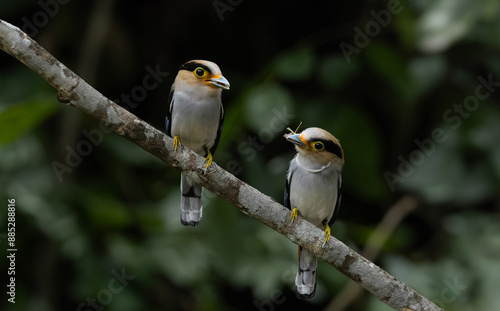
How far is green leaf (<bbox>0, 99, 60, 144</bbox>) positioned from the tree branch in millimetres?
1223

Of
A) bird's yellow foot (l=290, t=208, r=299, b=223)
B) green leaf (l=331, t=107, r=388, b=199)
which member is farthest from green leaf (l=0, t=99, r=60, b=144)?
green leaf (l=331, t=107, r=388, b=199)

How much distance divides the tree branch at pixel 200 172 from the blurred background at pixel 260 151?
3.21ft

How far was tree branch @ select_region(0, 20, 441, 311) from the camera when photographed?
2.25 meters

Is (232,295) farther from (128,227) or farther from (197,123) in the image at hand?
(197,123)

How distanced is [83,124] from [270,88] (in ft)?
6.07

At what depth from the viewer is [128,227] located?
4684 mm

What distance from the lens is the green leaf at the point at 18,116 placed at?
3428mm

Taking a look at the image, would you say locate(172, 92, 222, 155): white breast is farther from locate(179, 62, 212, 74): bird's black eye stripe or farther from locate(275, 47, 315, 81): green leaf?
locate(275, 47, 315, 81): green leaf

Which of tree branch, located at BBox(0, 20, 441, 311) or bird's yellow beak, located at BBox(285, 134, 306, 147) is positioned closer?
tree branch, located at BBox(0, 20, 441, 311)

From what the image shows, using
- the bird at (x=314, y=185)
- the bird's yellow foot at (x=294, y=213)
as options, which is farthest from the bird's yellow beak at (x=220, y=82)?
the bird's yellow foot at (x=294, y=213)

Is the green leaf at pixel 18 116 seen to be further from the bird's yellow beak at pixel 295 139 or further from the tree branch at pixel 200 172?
the bird's yellow beak at pixel 295 139

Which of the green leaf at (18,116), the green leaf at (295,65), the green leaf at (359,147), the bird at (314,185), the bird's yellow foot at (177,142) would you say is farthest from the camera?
the green leaf at (359,147)

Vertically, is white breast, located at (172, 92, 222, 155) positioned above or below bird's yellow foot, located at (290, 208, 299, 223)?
above

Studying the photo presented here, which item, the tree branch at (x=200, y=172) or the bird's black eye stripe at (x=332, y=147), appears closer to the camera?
the tree branch at (x=200, y=172)
